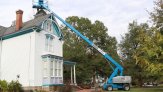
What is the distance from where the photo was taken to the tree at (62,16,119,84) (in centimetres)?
5159

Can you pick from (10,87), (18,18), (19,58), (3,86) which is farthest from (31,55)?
(18,18)

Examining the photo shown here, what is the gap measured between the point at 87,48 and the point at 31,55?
2714 cm

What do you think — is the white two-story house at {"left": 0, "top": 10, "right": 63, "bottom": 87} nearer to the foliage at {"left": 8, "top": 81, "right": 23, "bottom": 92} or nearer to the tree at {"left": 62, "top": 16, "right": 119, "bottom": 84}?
the foliage at {"left": 8, "top": 81, "right": 23, "bottom": 92}

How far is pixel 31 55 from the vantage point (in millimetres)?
29281

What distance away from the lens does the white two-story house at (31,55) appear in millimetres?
29219

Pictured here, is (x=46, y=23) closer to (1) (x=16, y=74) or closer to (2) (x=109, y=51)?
(1) (x=16, y=74)

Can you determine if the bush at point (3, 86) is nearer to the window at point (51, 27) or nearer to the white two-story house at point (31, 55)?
the white two-story house at point (31, 55)

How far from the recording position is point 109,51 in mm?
55125

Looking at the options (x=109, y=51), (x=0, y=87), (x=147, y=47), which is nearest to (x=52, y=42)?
(x=0, y=87)

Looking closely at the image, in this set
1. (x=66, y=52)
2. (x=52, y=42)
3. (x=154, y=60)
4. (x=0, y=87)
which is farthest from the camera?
(x=66, y=52)

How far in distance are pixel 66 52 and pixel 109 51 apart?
8968mm

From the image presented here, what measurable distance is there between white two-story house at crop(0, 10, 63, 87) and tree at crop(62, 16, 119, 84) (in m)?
18.5

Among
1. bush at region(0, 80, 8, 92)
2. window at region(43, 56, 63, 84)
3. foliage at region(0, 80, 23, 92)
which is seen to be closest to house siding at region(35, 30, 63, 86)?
window at region(43, 56, 63, 84)

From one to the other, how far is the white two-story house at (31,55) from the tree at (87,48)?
18539mm
